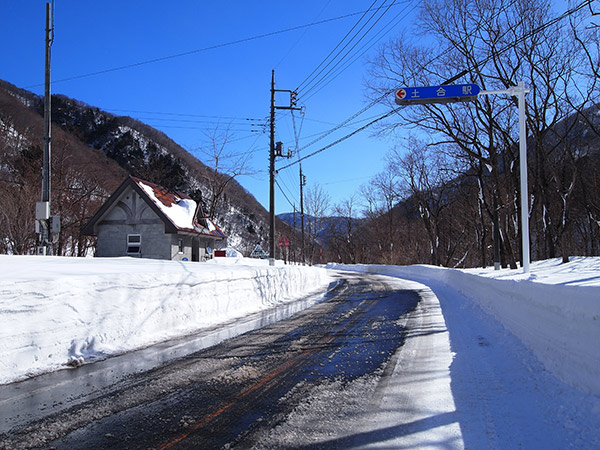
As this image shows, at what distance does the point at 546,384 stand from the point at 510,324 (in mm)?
3439

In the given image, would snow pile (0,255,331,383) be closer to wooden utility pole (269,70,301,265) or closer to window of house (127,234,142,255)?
wooden utility pole (269,70,301,265)

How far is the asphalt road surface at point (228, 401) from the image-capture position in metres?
3.48

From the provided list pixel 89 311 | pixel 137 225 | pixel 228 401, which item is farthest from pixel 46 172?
pixel 228 401

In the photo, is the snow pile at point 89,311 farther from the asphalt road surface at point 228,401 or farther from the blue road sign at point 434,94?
the blue road sign at point 434,94

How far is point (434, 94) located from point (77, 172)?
39808 millimetres

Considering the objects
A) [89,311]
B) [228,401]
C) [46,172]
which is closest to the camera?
[228,401]

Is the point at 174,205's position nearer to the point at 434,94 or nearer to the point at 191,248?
the point at 191,248

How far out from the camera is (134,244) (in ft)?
79.3

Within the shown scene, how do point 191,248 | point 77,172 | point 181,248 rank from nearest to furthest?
point 181,248 < point 191,248 < point 77,172

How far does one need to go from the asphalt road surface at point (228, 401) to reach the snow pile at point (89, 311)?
87 cm

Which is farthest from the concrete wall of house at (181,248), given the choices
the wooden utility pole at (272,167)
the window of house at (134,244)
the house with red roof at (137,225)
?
the wooden utility pole at (272,167)

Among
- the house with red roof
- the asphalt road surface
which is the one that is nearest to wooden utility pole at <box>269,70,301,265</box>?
the house with red roof

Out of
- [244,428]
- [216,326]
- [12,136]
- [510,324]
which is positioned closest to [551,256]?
[510,324]

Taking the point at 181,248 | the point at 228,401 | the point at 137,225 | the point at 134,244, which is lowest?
the point at 228,401
